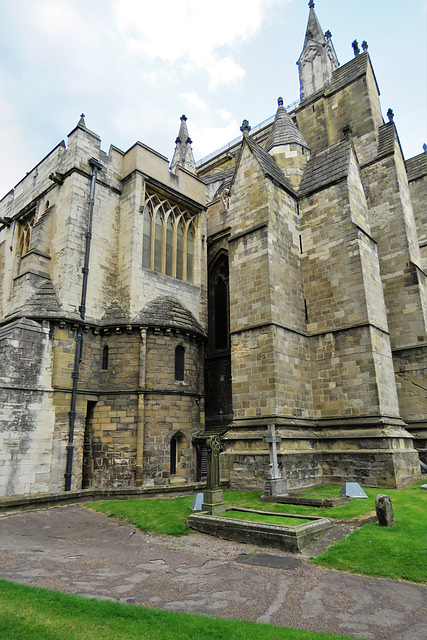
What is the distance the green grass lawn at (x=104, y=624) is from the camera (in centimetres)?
357

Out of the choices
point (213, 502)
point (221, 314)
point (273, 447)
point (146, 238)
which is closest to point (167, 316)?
point (146, 238)

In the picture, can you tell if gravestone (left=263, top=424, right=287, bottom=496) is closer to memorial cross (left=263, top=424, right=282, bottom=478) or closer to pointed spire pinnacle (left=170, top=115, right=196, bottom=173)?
memorial cross (left=263, top=424, right=282, bottom=478)

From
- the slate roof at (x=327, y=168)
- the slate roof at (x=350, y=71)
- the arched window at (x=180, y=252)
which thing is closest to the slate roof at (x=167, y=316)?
the arched window at (x=180, y=252)

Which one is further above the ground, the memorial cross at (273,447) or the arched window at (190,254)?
the arched window at (190,254)

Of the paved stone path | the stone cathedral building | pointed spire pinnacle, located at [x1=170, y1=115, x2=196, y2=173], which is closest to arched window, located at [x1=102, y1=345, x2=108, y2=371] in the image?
the stone cathedral building

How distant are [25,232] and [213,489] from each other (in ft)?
53.3

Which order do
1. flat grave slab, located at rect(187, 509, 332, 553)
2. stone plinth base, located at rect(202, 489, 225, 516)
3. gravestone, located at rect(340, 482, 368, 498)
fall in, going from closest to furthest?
flat grave slab, located at rect(187, 509, 332, 553)
stone plinth base, located at rect(202, 489, 225, 516)
gravestone, located at rect(340, 482, 368, 498)

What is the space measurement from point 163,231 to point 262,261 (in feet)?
20.0

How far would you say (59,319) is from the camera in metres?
14.8

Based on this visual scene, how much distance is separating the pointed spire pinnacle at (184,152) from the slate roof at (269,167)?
15868 millimetres

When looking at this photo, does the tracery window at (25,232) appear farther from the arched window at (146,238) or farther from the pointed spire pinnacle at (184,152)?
the pointed spire pinnacle at (184,152)

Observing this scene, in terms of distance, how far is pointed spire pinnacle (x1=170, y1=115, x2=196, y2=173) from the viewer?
31636 mm

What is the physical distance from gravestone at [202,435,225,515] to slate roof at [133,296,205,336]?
697 cm

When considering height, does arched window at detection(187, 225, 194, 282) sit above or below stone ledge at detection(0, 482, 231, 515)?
above
